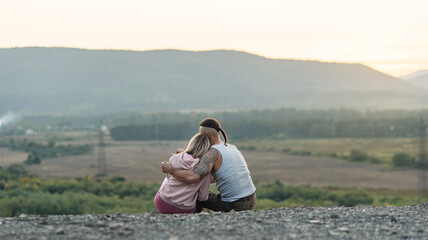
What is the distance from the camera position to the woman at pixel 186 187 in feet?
28.8

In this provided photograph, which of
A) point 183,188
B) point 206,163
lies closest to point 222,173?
point 206,163

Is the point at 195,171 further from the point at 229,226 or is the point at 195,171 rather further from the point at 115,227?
the point at 115,227

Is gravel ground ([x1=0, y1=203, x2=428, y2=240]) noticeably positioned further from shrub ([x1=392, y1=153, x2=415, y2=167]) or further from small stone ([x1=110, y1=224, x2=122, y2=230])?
shrub ([x1=392, y1=153, x2=415, y2=167])

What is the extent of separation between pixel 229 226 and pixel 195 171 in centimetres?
118

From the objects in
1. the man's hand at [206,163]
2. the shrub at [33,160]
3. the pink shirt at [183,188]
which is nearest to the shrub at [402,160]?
the shrub at [33,160]

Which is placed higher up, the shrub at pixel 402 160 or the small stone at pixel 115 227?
the small stone at pixel 115 227

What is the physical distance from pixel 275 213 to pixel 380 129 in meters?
140

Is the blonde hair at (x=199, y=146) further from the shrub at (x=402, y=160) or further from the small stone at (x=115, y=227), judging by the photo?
the shrub at (x=402, y=160)

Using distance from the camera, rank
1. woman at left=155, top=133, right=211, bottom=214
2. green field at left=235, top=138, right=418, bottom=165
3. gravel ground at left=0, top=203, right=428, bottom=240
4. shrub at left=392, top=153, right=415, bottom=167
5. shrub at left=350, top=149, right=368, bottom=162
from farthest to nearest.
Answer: green field at left=235, top=138, right=418, bottom=165
shrub at left=350, top=149, right=368, bottom=162
shrub at left=392, top=153, right=415, bottom=167
woman at left=155, top=133, right=211, bottom=214
gravel ground at left=0, top=203, right=428, bottom=240

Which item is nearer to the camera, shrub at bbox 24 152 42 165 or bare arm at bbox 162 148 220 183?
bare arm at bbox 162 148 220 183

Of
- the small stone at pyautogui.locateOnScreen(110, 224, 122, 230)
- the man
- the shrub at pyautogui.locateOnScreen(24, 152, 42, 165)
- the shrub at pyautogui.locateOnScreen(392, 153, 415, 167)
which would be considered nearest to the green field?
the shrub at pyautogui.locateOnScreen(392, 153, 415, 167)

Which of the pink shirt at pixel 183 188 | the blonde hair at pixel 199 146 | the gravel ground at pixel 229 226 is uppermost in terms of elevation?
the blonde hair at pixel 199 146

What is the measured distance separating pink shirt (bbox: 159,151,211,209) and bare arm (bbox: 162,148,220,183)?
0.08 meters

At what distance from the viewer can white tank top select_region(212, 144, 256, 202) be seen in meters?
8.95
